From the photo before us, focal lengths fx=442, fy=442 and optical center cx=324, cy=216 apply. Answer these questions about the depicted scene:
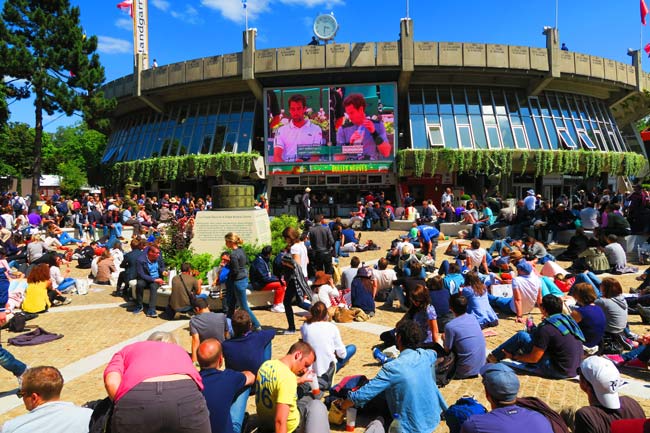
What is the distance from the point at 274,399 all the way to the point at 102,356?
4.23 metres

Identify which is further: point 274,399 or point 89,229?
point 89,229

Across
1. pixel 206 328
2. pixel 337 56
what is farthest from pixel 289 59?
pixel 206 328

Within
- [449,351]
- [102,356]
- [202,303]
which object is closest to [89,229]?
[102,356]

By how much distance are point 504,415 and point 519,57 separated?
2836cm

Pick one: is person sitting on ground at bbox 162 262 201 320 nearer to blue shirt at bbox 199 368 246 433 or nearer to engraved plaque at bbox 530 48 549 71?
blue shirt at bbox 199 368 246 433

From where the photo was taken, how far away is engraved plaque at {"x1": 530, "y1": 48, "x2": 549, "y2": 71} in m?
27.1

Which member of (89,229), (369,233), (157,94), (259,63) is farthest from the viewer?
(157,94)

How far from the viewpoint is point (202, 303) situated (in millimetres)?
6301

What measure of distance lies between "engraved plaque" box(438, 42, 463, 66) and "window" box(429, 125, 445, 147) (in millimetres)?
4134

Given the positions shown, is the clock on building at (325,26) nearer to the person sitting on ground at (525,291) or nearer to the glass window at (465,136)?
the glass window at (465,136)

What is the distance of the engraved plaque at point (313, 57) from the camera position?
26.6m

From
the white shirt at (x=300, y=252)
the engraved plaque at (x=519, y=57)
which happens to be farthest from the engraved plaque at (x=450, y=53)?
the white shirt at (x=300, y=252)

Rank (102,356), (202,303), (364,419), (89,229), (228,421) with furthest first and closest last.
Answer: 1. (89,229)
2. (102,356)
3. (202,303)
4. (364,419)
5. (228,421)

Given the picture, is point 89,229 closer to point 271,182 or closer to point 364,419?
point 271,182
